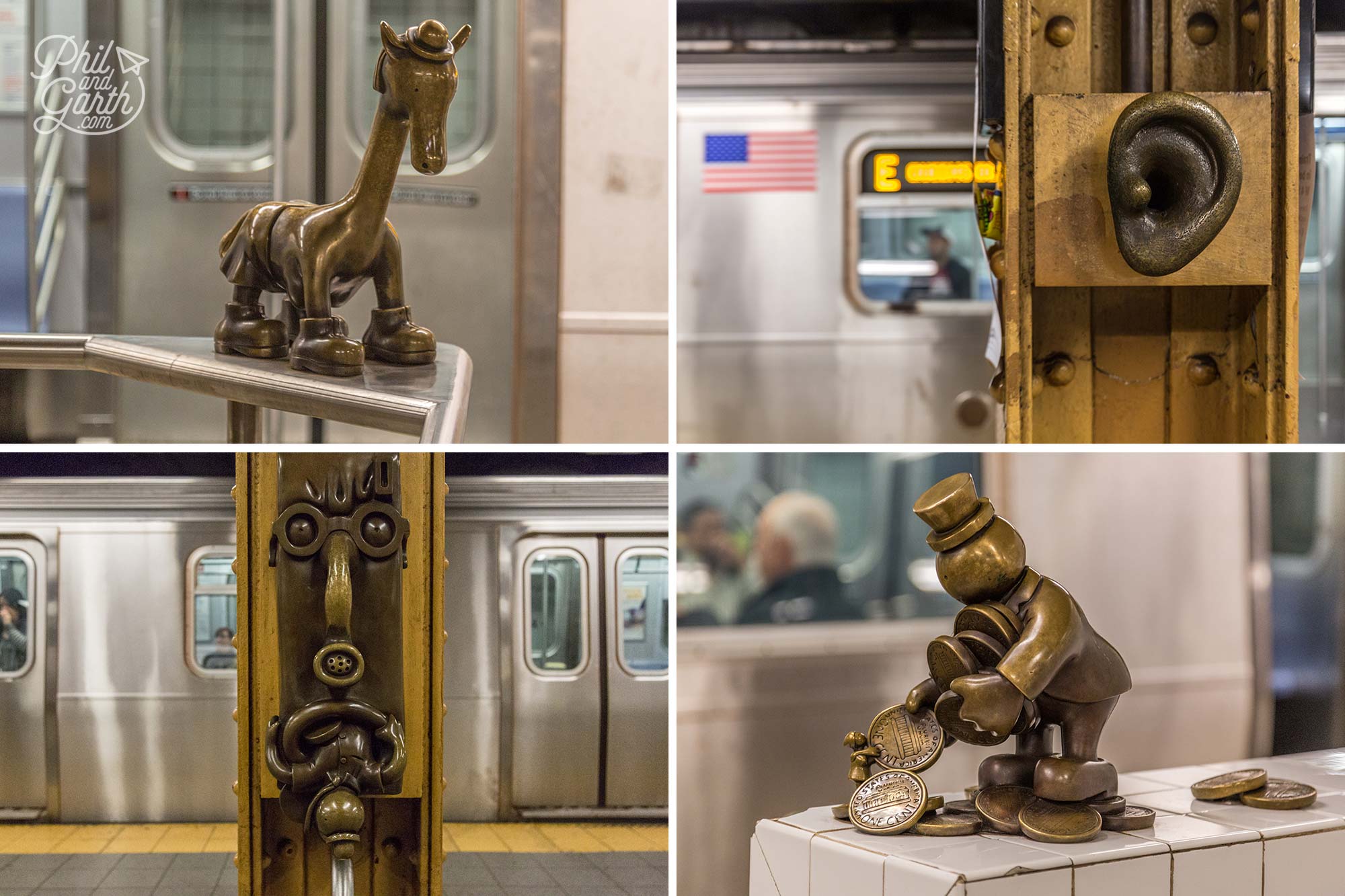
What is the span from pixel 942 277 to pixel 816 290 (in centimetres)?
29

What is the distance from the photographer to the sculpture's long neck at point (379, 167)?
743 mm

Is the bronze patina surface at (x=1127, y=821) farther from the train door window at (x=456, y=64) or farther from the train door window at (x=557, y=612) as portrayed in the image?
the train door window at (x=456, y=64)

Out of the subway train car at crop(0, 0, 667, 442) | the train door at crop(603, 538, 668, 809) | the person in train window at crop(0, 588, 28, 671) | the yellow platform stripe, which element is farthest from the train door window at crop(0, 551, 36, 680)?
the train door at crop(603, 538, 668, 809)

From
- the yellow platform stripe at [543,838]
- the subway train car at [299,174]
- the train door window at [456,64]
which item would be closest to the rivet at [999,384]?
the yellow platform stripe at [543,838]

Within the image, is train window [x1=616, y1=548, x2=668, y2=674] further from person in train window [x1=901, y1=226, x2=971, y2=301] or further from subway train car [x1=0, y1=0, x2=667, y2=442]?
person in train window [x1=901, y1=226, x2=971, y2=301]

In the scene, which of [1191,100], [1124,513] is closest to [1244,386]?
[1191,100]

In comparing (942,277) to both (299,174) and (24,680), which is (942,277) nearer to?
(299,174)

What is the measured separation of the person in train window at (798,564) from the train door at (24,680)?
50.2 inches

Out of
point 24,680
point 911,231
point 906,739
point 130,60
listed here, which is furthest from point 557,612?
point 911,231

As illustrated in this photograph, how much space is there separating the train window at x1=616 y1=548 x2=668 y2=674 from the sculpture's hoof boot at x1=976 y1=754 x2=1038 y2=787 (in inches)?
25.7

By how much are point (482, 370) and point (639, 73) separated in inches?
24.3

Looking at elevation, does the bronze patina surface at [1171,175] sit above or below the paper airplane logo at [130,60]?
below

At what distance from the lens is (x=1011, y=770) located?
83 centimetres

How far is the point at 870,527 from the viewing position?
5.97 feet
